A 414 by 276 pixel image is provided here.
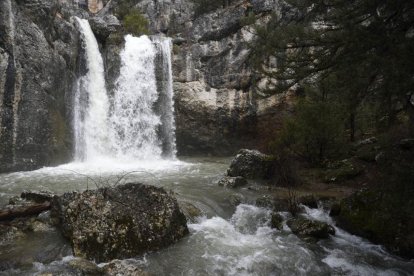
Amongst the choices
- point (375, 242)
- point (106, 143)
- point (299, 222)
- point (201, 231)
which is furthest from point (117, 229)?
point (106, 143)

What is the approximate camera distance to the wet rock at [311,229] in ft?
26.1

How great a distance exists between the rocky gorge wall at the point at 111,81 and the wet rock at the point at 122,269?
11.6 metres

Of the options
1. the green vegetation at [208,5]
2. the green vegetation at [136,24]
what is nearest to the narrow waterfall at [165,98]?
the green vegetation at [136,24]

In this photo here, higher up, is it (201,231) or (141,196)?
(141,196)

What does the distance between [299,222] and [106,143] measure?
15.1 metres

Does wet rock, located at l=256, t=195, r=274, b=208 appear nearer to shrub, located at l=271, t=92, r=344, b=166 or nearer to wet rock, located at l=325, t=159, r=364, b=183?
wet rock, located at l=325, t=159, r=364, b=183

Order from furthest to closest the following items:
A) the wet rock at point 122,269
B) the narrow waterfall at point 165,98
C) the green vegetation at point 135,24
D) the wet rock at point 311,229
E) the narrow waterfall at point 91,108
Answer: the green vegetation at point 135,24 → the narrow waterfall at point 165,98 → the narrow waterfall at point 91,108 → the wet rock at point 311,229 → the wet rock at point 122,269

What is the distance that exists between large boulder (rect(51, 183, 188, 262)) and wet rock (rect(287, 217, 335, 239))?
252 centimetres

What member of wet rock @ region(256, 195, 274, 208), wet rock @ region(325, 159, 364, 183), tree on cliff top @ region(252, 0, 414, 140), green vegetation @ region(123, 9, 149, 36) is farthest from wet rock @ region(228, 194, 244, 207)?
green vegetation @ region(123, 9, 149, 36)

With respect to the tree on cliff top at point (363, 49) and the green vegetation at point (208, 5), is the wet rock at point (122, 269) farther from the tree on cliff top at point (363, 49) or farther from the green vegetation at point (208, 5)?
the green vegetation at point (208, 5)

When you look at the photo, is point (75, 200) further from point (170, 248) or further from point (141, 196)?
point (170, 248)

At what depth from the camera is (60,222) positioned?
24.8 ft

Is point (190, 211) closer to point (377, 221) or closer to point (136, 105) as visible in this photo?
point (377, 221)

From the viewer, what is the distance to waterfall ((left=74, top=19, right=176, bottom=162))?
2062cm
